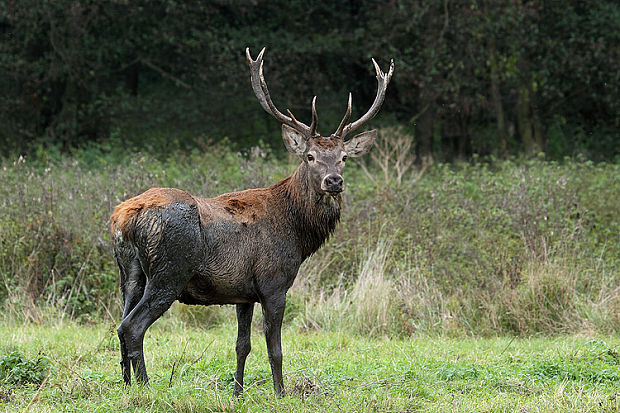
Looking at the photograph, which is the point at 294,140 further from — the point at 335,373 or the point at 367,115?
the point at 335,373

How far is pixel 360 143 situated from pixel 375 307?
2797 millimetres

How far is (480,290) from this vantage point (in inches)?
390

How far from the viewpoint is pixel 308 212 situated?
671 cm

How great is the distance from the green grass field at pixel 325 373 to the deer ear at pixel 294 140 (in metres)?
1.92

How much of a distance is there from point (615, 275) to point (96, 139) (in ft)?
49.5

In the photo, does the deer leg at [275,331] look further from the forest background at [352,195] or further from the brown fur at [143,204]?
the brown fur at [143,204]

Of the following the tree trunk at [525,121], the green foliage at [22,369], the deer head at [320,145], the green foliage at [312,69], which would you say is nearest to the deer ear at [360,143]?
the deer head at [320,145]

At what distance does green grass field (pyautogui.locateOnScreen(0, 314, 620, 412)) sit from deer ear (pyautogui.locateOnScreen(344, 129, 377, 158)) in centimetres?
195

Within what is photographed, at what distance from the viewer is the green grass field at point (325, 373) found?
5961mm

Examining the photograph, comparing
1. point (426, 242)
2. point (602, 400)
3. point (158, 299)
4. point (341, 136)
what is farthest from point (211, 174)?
point (602, 400)

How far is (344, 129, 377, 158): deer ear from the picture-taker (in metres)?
7.21

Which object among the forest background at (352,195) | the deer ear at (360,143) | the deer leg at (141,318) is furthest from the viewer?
the deer ear at (360,143)

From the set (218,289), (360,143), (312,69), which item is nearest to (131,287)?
(218,289)

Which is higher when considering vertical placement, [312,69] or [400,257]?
[312,69]
